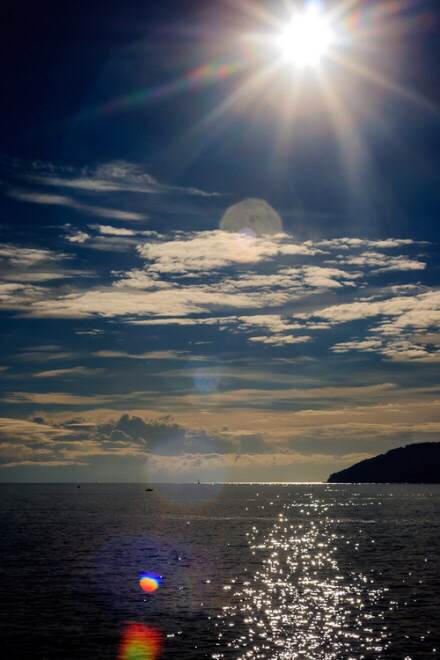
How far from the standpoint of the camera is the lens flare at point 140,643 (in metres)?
50.2

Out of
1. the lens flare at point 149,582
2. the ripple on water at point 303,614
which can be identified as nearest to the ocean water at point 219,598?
the ripple on water at point 303,614

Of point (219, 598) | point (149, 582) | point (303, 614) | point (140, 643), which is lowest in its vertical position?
point (140, 643)

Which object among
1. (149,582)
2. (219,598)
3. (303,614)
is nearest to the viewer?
(303,614)

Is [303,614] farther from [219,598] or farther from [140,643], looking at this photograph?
[140,643]

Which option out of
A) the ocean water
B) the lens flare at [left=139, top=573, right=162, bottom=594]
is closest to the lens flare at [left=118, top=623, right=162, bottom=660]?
the ocean water

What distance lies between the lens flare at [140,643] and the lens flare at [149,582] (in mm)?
17927

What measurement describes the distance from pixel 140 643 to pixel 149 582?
1177 inches

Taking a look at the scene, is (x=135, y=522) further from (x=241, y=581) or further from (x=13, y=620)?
(x=13, y=620)

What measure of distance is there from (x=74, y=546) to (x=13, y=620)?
63679mm

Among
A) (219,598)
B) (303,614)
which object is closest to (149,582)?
(219,598)

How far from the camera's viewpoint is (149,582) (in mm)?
82750

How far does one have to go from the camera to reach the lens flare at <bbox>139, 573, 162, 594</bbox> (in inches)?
3063

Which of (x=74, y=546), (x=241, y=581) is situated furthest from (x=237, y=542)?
(x=241, y=581)

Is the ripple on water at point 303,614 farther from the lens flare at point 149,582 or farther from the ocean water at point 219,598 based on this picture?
the lens flare at point 149,582
